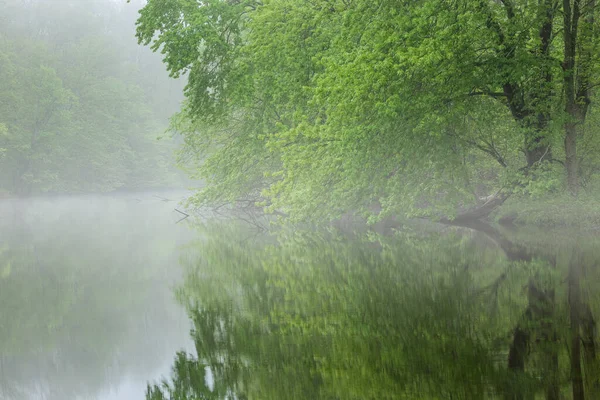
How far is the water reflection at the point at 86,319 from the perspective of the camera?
7.89 metres

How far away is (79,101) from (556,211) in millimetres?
57129

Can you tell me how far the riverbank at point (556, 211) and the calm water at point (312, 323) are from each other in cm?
126

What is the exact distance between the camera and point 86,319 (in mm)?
10992

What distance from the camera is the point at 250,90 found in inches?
858

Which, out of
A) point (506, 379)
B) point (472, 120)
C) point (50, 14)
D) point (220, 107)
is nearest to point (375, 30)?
point (472, 120)

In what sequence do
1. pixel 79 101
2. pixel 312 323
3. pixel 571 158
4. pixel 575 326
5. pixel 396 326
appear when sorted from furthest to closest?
pixel 79 101 → pixel 571 158 → pixel 312 323 → pixel 396 326 → pixel 575 326

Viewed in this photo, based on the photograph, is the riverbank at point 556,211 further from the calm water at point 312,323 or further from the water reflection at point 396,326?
the water reflection at point 396,326

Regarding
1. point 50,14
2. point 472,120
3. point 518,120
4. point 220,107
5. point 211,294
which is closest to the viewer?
point 211,294

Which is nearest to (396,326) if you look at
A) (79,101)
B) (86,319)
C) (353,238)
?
(86,319)

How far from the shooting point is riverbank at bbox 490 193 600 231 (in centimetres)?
1920

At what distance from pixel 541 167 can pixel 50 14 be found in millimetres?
65191

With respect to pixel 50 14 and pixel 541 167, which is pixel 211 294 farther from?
pixel 50 14

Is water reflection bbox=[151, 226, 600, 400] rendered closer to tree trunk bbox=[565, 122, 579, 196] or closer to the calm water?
the calm water

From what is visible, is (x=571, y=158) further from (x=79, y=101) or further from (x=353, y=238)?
(x=79, y=101)
